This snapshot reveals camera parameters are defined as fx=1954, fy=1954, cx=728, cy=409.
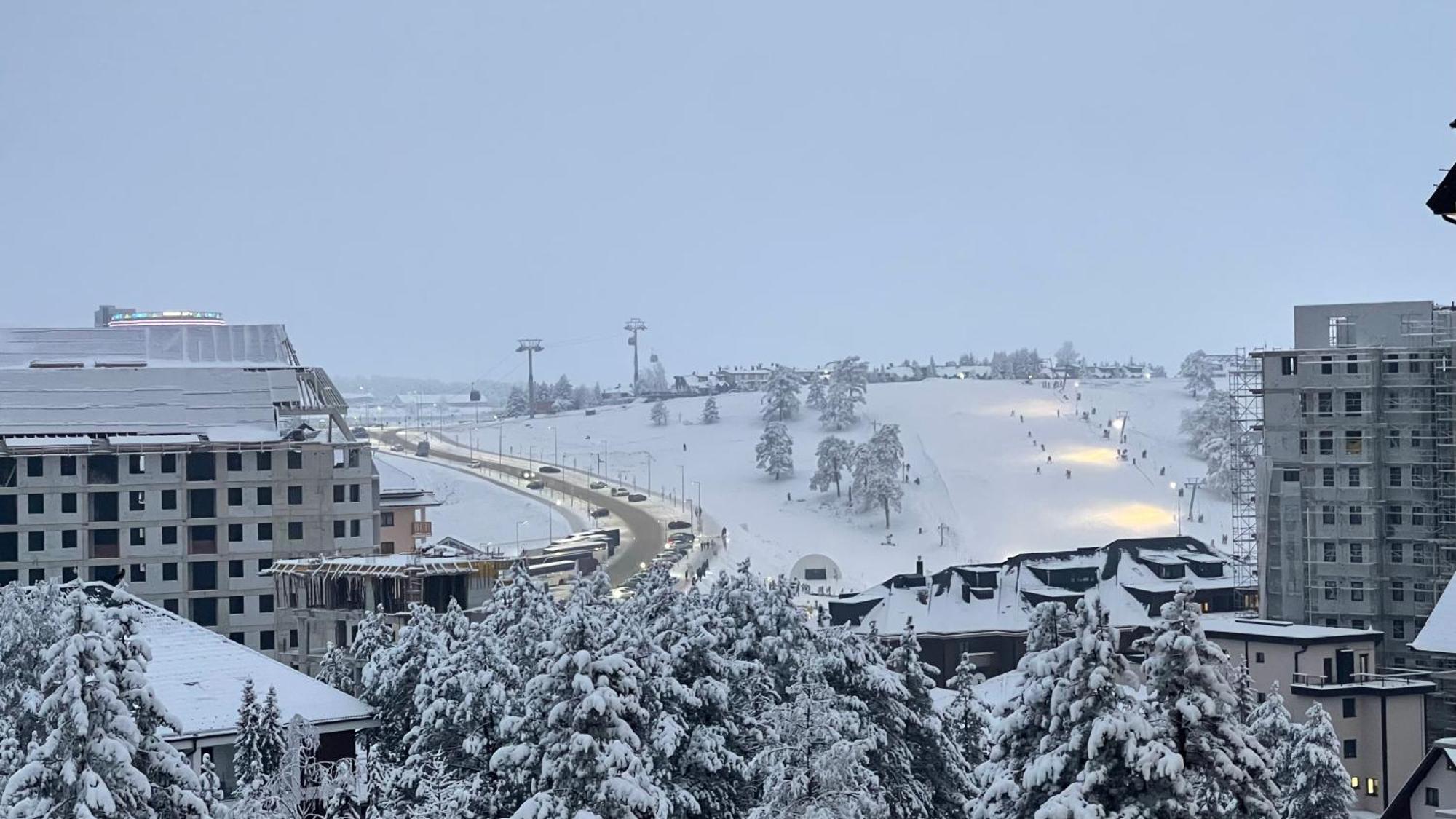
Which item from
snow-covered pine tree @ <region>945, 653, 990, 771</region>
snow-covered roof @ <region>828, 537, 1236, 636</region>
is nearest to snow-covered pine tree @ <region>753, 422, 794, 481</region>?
snow-covered roof @ <region>828, 537, 1236, 636</region>

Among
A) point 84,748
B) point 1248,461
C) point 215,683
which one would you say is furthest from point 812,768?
point 1248,461

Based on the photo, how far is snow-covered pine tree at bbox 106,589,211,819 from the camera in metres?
27.5

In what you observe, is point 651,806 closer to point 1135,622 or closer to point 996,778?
point 996,778

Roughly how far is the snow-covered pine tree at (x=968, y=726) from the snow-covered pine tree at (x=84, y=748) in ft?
76.9

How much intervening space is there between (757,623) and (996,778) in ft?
49.5

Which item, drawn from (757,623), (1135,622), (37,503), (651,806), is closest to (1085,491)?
(1135,622)

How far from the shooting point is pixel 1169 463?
653 feet

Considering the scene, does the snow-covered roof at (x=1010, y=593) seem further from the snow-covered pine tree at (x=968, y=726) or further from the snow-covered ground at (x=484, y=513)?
the snow-covered ground at (x=484, y=513)

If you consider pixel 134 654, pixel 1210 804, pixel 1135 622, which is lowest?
pixel 1135 622

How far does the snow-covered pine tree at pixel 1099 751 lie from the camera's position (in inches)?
1077

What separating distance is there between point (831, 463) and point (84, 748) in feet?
509

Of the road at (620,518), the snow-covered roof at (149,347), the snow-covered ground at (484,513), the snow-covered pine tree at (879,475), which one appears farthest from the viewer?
the snow-covered pine tree at (879,475)

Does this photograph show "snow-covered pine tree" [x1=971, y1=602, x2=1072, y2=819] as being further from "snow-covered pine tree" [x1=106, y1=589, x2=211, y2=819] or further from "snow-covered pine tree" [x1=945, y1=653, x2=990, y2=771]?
"snow-covered pine tree" [x1=945, y1=653, x2=990, y2=771]

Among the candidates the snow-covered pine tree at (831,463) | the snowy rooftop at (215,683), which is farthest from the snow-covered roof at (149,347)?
the snow-covered pine tree at (831,463)
